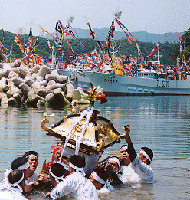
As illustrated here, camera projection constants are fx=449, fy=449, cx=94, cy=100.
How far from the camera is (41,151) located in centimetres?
1566

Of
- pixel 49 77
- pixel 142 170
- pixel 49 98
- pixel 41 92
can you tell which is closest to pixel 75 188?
pixel 142 170

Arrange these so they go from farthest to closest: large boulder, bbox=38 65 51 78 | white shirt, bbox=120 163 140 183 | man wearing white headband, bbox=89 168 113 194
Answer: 1. large boulder, bbox=38 65 51 78
2. white shirt, bbox=120 163 140 183
3. man wearing white headband, bbox=89 168 113 194

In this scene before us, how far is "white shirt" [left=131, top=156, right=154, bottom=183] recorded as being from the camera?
33.4ft

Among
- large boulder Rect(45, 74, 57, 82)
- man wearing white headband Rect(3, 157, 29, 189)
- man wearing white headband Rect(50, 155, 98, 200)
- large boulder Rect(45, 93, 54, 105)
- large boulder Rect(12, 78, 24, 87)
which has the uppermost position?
large boulder Rect(45, 74, 57, 82)

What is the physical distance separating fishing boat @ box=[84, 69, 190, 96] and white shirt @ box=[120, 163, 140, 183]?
7408cm

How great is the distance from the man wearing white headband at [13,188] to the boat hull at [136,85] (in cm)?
7725

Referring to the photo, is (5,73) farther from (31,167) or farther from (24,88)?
(31,167)

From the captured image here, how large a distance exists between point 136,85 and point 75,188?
8257 centimetres

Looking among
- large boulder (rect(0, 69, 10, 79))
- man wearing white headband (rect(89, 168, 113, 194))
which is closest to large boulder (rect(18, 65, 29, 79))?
large boulder (rect(0, 69, 10, 79))

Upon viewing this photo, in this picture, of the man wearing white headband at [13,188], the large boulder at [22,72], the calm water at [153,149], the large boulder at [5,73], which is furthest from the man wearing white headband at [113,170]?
the large boulder at [5,73]

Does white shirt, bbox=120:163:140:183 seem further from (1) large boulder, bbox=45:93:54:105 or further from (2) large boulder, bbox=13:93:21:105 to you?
(2) large boulder, bbox=13:93:21:105

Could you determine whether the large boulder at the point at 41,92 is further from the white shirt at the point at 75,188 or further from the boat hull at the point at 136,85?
the white shirt at the point at 75,188

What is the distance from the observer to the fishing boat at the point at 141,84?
86625mm

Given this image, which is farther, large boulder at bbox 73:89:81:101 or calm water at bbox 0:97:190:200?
large boulder at bbox 73:89:81:101
